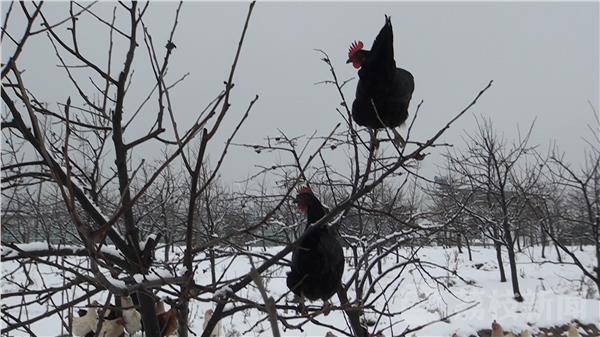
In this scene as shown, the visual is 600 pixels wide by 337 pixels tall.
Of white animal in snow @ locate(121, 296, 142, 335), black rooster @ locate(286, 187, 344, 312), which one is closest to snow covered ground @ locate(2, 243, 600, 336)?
black rooster @ locate(286, 187, 344, 312)

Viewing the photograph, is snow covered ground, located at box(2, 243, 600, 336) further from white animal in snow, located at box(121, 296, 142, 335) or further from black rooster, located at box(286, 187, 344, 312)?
white animal in snow, located at box(121, 296, 142, 335)

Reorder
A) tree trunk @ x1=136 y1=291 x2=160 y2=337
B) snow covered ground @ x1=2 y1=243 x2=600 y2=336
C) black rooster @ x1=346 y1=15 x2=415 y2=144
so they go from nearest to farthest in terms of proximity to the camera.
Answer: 1. tree trunk @ x1=136 y1=291 x2=160 y2=337
2. black rooster @ x1=346 y1=15 x2=415 y2=144
3. snow covered ground @ x1=2 y1=243 x2=600 y2=336

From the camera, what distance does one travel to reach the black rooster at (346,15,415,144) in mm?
1683

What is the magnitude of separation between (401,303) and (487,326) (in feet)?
7.48

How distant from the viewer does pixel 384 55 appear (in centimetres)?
170

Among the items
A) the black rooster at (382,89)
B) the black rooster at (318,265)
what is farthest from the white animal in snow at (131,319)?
the black rooster at (382,89)

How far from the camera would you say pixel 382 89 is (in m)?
1.69

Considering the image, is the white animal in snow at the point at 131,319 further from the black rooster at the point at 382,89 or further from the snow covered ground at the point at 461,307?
the snow covered ground at the point at 461,307

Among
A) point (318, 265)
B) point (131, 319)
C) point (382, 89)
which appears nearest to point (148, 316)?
point (131, 319)

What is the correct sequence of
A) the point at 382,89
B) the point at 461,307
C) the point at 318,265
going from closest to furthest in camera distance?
the point at 318,265 < the point at 382,89 < the point at 461,307

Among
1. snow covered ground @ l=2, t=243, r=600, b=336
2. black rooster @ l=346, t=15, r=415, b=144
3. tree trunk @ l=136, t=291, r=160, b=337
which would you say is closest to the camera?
tree trunk @ l=136, t=291, r=160, b=337

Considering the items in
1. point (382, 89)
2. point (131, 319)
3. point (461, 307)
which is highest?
point (382, 89)

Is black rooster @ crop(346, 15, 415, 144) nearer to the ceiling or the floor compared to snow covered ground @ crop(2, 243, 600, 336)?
nearer to the ceiling

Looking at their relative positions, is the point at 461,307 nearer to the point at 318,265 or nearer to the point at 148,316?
the point at 318,265
